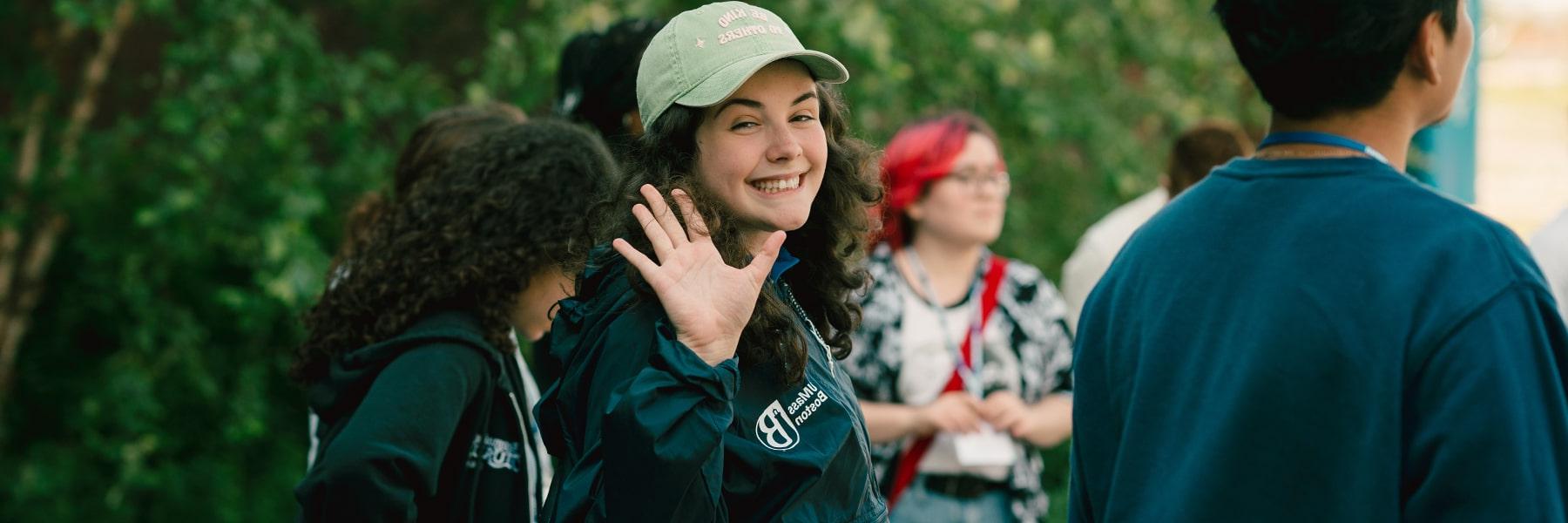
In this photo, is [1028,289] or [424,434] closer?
[424,434]

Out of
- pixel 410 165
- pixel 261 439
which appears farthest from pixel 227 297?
pixel 410 165

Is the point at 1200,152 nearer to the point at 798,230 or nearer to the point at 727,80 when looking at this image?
the point at 798,230

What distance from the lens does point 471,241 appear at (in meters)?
2.74

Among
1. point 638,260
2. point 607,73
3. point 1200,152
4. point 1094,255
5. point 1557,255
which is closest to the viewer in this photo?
point 638,260

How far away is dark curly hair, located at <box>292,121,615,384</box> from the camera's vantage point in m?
2.71

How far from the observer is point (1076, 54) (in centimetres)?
620

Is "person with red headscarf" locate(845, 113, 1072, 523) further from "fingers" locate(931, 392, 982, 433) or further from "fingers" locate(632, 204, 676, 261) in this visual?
"fingers" locate(632, 204, 676, 261)

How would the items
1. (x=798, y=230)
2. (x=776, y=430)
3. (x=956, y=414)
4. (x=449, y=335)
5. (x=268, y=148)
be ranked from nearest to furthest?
(x=776, y=430) → (x=798, y=230) → (x=449, y=335) → (x=956, y=414) → (x=268, y=148)

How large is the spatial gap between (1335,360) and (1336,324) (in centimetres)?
4

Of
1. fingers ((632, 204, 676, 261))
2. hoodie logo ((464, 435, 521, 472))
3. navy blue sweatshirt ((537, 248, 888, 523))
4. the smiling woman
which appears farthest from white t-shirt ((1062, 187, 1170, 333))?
fingers ((632, 204, 676, 261))

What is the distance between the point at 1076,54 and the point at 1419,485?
4728mm

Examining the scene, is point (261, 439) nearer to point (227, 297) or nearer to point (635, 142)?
point (227, 297)

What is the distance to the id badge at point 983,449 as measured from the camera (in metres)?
3.80

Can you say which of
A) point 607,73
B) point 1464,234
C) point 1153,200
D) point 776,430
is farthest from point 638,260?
point 1153,200
